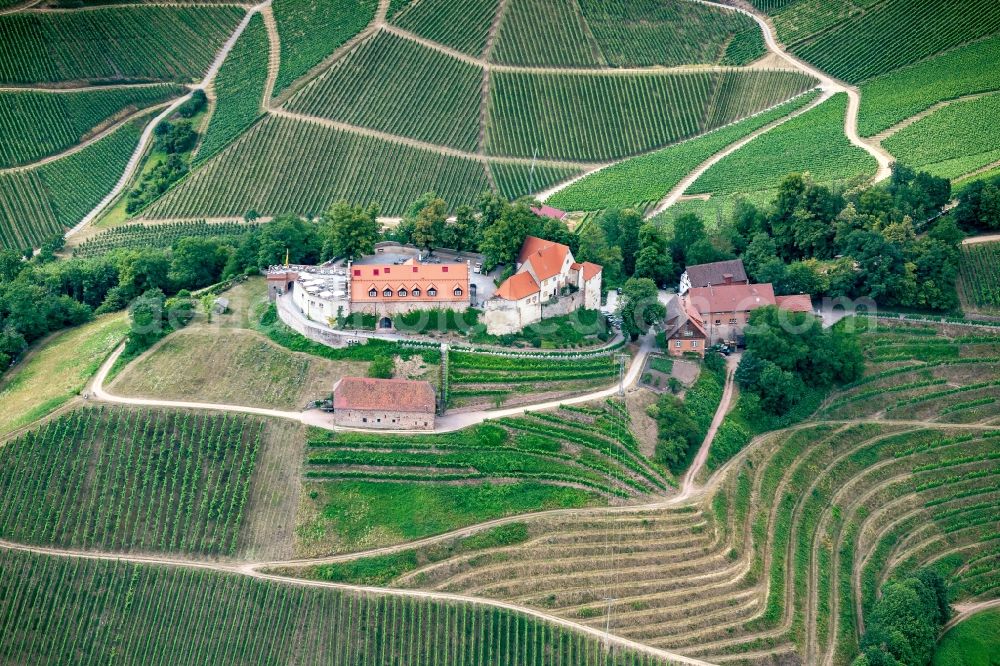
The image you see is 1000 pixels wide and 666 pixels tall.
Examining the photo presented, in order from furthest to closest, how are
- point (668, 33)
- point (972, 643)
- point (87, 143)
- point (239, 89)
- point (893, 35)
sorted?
point (668, 33)
point (893, 35)
point (239, 89)
point (87, 143)
point (972, 643)

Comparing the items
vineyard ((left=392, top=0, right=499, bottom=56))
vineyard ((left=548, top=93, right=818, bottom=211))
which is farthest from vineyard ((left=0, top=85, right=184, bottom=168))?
vineyard ((left=548, top=93, right=818, bottom=211))

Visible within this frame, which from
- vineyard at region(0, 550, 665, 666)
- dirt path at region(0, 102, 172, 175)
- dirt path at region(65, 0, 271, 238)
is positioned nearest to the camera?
vineyard at region(0, 550, 665, 666)

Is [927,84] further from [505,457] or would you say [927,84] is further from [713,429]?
[505,457]

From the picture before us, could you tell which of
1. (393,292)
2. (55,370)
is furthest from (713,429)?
(55,370)

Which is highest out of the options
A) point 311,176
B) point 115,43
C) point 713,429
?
point 115,43

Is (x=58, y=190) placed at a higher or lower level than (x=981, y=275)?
higher

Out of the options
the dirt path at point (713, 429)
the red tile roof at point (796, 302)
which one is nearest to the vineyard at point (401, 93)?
the red tile roof at point (796, 302)

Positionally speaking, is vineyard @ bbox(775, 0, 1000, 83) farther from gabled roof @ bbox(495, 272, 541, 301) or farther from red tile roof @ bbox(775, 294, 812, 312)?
gabled roof @ bbox(495, 272, 541, 301)
